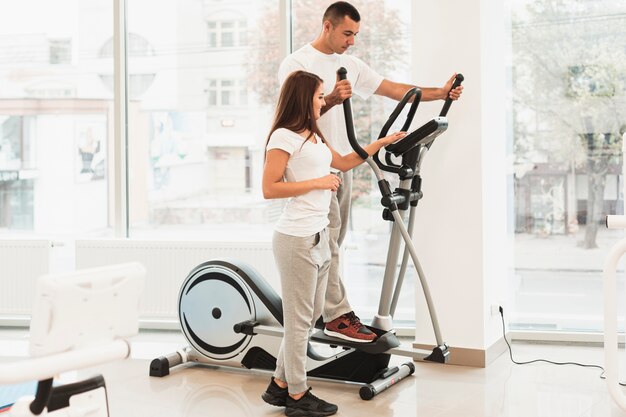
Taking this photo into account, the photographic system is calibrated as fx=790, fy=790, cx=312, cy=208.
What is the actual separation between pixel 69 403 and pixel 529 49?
4.15m

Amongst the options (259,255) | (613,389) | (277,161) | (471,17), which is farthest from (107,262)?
(613,389)

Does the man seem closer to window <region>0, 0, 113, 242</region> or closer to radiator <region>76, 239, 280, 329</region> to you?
radiator <region>76, 239, 280, 329</region>

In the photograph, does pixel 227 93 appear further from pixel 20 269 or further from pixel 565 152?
pixel 565 152

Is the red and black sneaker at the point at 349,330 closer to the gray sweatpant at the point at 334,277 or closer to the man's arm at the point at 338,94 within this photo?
the gray sweatpant at the point at 334,277

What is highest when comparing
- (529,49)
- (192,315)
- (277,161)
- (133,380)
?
(529,49)

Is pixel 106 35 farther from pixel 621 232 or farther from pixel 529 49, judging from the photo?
pixel 621 232

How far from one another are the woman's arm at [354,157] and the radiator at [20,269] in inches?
117

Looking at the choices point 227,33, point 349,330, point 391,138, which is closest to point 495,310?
point 349,330

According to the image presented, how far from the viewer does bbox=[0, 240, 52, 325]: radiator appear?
240 inches

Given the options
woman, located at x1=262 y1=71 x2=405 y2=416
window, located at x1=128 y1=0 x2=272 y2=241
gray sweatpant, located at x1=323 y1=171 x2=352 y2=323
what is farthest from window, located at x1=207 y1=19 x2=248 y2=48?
woman, located at x1=262 y1=71 x2=405 y2=416

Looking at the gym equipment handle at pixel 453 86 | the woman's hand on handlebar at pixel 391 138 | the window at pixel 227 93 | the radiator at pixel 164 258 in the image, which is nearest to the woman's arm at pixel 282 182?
the woman's hand on handlebar at pixel 391 138

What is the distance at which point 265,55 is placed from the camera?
6020 mm

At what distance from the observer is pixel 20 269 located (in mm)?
6121

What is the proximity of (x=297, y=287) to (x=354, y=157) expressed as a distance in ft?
2.51
